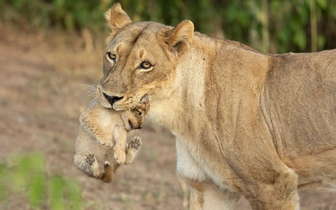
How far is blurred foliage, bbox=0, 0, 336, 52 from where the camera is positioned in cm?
1001

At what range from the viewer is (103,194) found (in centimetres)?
676

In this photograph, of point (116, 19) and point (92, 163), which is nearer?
point (92, 163)

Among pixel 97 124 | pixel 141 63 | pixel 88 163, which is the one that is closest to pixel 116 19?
pixel 141 63

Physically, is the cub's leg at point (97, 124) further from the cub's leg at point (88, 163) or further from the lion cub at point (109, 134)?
the cub's leg at point (88, 163)

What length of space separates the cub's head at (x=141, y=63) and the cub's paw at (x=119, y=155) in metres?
0.29

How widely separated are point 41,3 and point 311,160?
858cm

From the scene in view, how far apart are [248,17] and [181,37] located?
5.42 meters

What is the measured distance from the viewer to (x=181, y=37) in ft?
15.5

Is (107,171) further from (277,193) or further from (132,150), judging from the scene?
(277,193)

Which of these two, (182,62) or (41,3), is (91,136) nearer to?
(182,62)

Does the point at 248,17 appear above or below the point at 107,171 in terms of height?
above

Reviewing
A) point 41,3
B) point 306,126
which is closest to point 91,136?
point 306,126

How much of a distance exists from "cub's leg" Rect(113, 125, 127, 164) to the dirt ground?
0.39 meters

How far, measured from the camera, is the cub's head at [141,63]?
4.49 m
